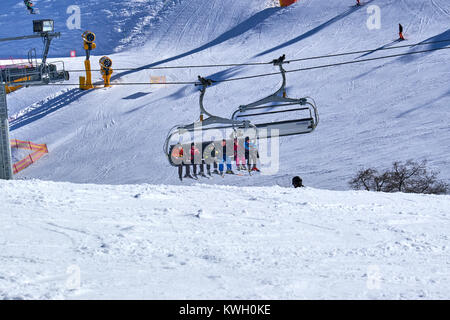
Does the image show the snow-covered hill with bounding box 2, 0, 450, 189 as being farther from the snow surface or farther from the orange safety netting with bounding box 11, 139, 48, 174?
the orange safety netting with bounding box 11, 139, 48, 174

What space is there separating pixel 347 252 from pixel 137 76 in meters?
27.2

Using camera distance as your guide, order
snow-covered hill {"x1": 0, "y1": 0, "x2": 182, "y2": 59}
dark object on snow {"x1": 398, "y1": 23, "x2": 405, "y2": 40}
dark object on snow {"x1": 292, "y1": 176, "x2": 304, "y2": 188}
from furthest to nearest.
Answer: snow-covered hill {"x1": 0, "y1": 0, "x2": 182, "y2": 59} < dark object on snow {"x1": 398, "y1": 23, "x2": 405, "y2": 40} < dark object on snow {"x1": 292, "y1": 176, "x2": 304, "y2": 188}

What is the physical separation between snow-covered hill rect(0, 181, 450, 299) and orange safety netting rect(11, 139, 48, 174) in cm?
1474

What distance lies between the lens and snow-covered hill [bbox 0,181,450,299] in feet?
20.5

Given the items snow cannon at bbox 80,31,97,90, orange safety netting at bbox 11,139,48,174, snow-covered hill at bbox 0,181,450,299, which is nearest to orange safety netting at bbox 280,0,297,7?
snow cannon at bbox 80,31,97,90

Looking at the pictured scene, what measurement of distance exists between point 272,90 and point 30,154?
10.3 metres

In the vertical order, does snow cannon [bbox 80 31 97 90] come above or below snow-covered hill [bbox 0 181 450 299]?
above

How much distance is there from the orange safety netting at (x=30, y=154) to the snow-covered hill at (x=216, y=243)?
1474cm

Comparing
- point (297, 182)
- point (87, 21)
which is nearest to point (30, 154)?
point (297, 182)

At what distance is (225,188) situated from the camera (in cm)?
1127

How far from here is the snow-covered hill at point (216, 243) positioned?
6.26m

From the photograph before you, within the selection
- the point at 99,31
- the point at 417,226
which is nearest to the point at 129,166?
the point at 417,226

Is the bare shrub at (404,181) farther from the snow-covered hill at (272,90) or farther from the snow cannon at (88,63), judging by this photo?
the snow cannon at (88,63)

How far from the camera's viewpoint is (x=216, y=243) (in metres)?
7.89
